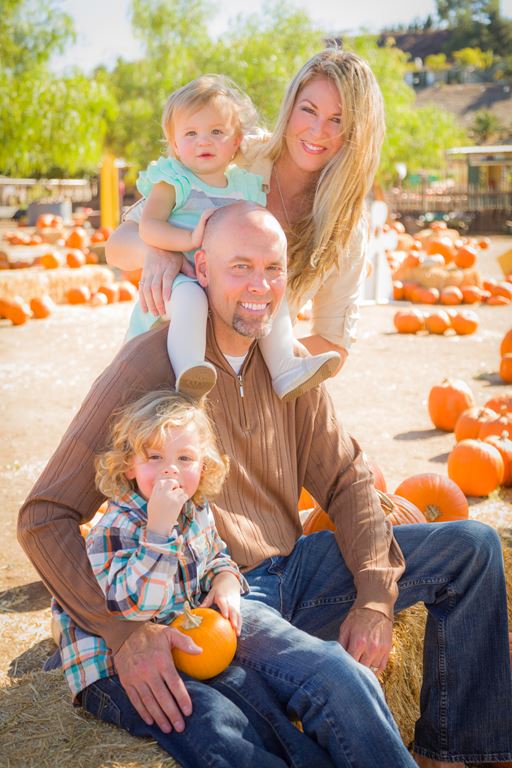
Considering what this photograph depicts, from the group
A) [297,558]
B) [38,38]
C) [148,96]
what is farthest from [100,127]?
[297,558]

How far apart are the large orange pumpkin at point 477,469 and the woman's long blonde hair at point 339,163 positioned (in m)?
2.20

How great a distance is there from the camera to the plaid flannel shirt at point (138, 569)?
227cm

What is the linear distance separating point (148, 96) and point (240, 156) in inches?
966

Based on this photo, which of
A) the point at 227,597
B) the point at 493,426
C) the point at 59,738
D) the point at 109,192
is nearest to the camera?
the point at 59,738

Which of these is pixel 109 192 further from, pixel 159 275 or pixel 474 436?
pixel 159 275

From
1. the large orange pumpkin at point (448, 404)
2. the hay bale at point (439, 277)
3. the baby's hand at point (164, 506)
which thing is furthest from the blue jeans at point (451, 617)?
the hay bale at point (439, 277)

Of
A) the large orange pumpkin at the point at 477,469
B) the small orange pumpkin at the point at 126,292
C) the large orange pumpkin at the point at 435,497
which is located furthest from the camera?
the small orange pumpkin at the point at 126,292

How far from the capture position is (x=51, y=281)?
13125 millimetres

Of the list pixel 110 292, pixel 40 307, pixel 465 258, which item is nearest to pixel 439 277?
pixel 465 258

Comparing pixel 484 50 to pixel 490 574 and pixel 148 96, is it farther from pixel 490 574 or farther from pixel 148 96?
pixel 490 574

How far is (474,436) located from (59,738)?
423cm

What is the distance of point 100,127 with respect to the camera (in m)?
18.2

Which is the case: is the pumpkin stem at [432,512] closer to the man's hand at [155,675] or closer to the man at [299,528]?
the man at [299,528]

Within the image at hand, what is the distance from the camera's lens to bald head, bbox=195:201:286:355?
9.27 feet
